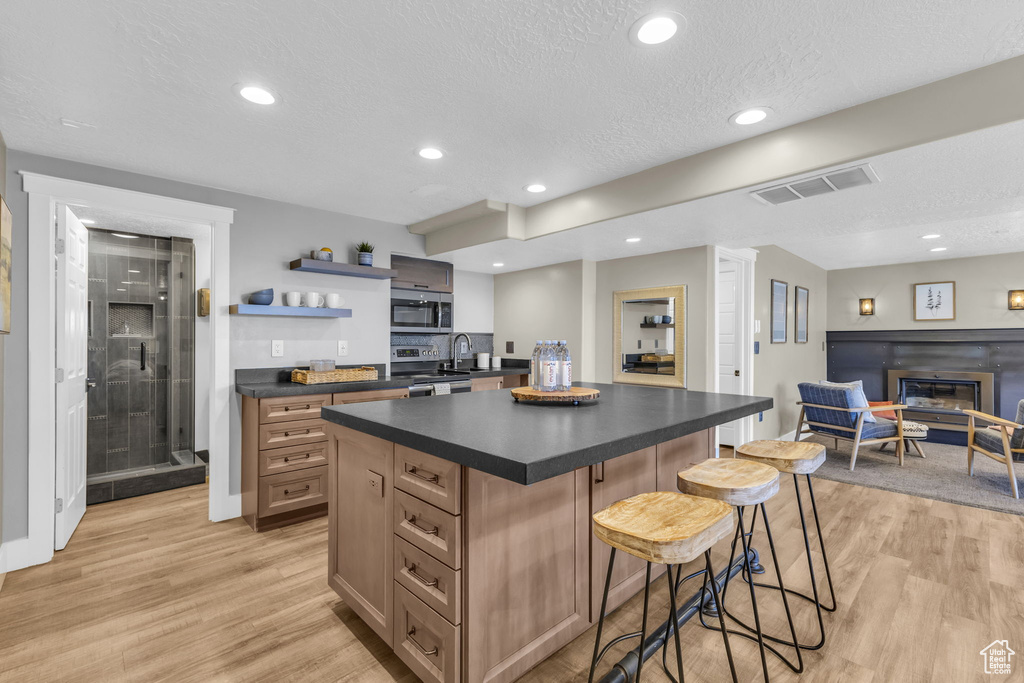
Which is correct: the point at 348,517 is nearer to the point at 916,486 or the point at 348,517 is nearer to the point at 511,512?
the point at 511,512

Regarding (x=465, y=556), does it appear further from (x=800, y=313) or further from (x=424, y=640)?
(x=800, y=313)

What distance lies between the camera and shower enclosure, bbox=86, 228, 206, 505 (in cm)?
404

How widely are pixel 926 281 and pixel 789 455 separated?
6.78 metres

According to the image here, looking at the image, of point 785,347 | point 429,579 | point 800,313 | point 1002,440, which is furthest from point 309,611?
point 800,313

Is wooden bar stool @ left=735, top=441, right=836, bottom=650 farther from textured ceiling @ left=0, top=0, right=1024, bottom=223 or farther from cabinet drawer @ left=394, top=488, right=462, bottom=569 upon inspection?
textured ceiling @ left=0, top=0, right=1024, bottom=223

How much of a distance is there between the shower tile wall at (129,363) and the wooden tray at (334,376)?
1.84 meters

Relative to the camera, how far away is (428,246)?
456cm

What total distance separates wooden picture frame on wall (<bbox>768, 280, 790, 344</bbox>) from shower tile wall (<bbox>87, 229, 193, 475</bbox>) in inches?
246

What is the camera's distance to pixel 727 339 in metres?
5.28

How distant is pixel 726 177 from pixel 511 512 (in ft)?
7.23

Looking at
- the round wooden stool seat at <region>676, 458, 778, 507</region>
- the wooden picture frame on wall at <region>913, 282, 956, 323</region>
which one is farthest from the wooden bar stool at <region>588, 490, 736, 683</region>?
the wooden picture frame on wall at <region>913, 282, 956, 323</region>

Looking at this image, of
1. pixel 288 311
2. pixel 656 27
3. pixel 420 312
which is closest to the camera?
pixel 656 27

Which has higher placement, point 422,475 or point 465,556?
point 422,475

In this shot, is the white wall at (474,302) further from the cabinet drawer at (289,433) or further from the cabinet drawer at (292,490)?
the cabinet drawer at (292,490)
